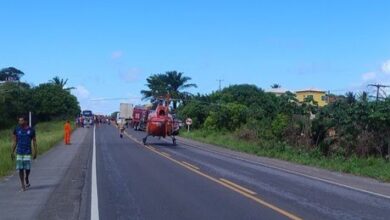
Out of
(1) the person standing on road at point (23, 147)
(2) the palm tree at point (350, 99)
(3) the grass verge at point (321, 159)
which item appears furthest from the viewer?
(2) the palm tree at point (350, 99)

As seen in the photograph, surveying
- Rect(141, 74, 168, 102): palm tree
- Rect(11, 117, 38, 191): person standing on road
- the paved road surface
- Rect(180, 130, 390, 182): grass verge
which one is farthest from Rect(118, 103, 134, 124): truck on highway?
Rect(11, 117, 38, 191): person standing on road

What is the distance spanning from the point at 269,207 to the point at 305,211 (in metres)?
0.82

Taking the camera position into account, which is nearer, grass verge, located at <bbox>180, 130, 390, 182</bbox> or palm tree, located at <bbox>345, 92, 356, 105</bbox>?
grass verge, located at <bbox>180, 130, 390, 182</bbox>

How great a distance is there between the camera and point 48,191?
15516mm

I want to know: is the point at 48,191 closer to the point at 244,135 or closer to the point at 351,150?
the point at 351,150

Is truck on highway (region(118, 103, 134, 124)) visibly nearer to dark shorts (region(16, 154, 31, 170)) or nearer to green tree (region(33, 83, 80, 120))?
green tree (region(33, 83, 80, 120))

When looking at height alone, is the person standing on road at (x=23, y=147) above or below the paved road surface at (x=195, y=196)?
above

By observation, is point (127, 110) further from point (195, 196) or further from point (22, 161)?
point (195, 196)

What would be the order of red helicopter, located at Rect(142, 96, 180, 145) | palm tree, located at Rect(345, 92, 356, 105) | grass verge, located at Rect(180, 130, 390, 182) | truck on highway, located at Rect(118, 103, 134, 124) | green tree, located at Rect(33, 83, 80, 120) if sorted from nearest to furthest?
grass verge, located at Rect(180, 130, 390, 182)
palm tree, located at Rect(345, 92, 356, 105)
red helicopter, located at Rect(142, 96, 180, 145)
truck on highway, located at Rect(118, 103, 134, 124)
green tree, located at Rect(33, 83, 80, 120)

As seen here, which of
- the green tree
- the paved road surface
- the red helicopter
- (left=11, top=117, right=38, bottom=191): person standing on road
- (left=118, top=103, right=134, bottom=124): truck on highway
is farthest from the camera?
the green tree

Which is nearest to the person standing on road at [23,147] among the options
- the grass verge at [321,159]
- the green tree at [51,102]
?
the grass verge at [321,159]

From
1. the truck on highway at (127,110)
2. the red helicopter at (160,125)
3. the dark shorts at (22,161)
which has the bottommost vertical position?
the dark shorts at (22,161)

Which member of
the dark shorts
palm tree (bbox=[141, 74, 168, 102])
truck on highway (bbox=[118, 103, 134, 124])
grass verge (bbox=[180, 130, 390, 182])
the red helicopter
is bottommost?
grass verge (bbox=[180, 130, 390, 182])

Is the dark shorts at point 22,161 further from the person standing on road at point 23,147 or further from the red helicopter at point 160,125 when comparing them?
the red helicopter at point 160,125
